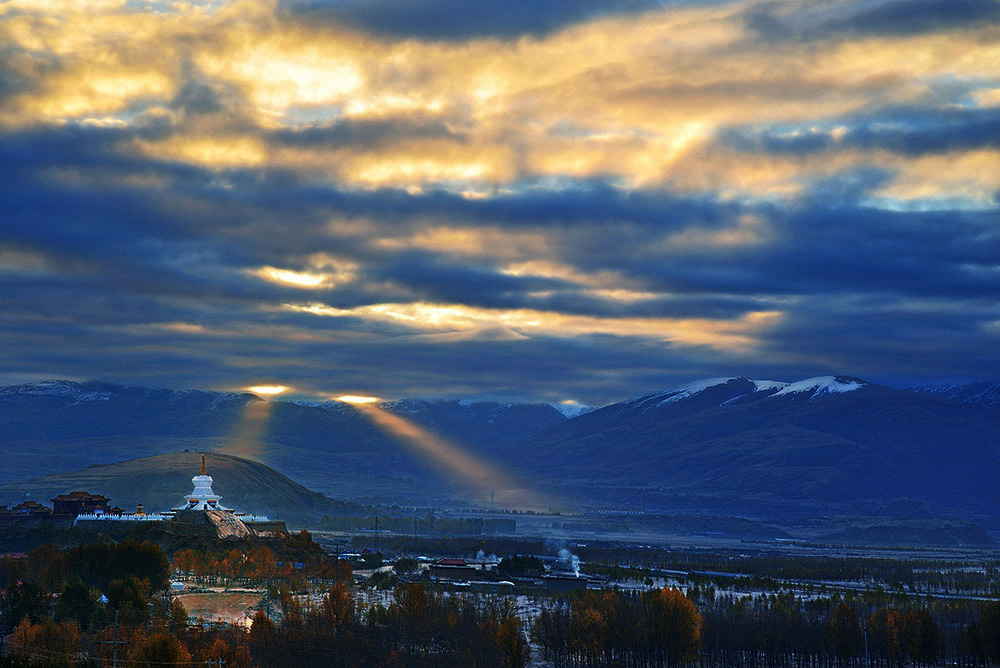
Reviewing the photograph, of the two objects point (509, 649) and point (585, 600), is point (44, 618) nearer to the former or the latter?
point (509, 649)

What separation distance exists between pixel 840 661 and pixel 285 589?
250 ft

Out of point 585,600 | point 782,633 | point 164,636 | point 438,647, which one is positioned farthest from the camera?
point 585,600

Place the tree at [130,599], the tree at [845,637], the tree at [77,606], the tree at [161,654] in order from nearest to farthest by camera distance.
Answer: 1. the tree at [161,654]
2. the tree at [77,606]
3. the tree at [130,599]
4. the tree at [845,637]

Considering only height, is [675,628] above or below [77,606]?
below

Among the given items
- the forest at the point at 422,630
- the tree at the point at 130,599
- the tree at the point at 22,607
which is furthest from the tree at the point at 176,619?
the tree at the point at 22,607

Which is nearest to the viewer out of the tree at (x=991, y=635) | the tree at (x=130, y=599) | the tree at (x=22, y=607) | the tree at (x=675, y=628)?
the tree at (x=22, y=607)

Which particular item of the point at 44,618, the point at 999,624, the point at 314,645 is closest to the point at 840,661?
the point at 999,624

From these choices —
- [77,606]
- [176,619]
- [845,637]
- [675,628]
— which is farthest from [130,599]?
[845,637]

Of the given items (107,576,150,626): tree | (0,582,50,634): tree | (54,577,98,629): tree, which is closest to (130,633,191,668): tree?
(107,576,150,626): tree

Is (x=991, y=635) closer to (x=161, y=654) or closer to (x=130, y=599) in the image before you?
(x=161, y=654)

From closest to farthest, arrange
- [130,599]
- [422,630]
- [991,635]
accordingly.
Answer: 1. [130,599]
2. [422,630]
3. [991,635]

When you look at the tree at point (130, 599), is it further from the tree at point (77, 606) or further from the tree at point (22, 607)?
the tree at point (22, 607)

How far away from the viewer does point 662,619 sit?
151 meters

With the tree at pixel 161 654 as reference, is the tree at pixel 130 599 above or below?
above
